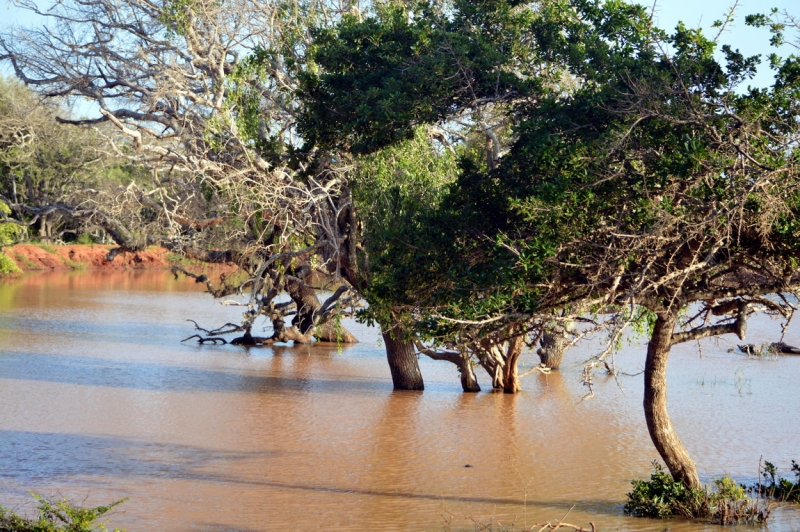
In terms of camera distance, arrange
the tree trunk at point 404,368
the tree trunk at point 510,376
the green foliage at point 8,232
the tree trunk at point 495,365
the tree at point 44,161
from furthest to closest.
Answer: the green foliage at point 8,232 → the tree at point 44,161 → the tree trunk at point 404,368 → the tree trunk at point 510,376 → the tree trunk at point 495,365

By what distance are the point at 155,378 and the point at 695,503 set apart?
454 inches

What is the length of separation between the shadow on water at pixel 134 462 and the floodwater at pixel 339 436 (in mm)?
34

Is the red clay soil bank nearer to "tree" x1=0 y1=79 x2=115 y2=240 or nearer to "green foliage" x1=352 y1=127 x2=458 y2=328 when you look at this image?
"tree" x1=0 y1=79 x2=115 y2=240

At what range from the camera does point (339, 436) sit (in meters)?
12.8

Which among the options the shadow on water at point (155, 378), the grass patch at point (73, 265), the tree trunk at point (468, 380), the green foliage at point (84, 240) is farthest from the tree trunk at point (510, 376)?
the green foliage at point (84, 240)

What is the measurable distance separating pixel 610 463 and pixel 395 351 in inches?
219

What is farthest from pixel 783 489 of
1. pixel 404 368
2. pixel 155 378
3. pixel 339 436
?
pixel 155 378

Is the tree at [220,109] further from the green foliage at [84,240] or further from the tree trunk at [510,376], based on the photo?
the green foliage at [84,240]

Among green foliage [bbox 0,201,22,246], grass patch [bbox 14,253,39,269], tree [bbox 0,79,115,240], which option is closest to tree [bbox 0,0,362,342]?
tree [bbox 0,79,115,240]

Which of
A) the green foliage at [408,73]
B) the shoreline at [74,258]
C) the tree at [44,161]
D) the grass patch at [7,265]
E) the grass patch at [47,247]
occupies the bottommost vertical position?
the grass patch at [7,265]

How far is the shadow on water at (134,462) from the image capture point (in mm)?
9992

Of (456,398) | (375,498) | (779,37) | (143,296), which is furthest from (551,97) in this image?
(143,296)

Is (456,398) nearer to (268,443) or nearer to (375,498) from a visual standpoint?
(268,443)

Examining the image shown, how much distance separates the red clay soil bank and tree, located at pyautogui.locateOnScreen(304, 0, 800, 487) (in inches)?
1380
